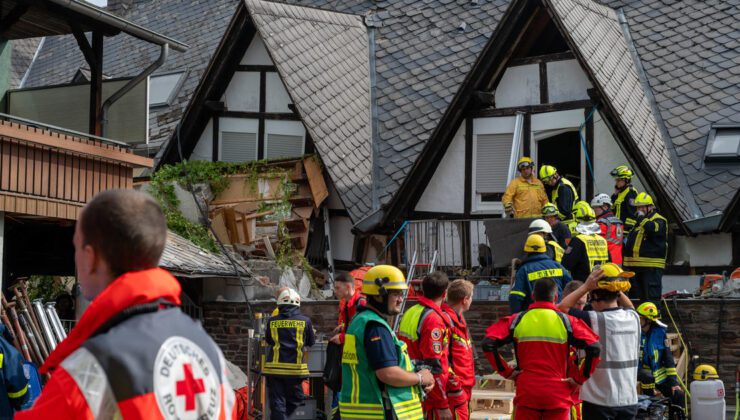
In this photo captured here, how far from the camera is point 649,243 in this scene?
15.6 m

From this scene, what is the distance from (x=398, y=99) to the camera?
2170 centimetres

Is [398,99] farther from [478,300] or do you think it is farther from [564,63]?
[478,300]

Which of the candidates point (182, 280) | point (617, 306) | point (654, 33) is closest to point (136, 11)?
Answer: point (182, 280)

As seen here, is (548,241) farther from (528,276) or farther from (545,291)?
(545,291)

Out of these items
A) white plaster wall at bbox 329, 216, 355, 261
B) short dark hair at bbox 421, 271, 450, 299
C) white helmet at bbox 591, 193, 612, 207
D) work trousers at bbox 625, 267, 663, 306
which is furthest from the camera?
white plaster wall at bbox 329, 216, 355, 261

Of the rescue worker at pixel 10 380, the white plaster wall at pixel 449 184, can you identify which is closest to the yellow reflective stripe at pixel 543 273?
the rescue worker at pixel 10 380

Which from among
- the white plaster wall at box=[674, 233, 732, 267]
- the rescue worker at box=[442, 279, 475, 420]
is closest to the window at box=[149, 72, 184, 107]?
the white plaster wall at box=[674, 233, 732, 267]

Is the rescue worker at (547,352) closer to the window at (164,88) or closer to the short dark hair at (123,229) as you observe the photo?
the short dark hair at (123,229)

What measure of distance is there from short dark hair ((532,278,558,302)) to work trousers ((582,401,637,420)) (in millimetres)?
1062

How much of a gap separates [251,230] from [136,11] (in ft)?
40.0

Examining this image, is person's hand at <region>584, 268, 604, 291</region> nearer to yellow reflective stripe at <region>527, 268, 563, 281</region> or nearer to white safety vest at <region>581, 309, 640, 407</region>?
white safety vest at <region>581, 309, 640, 407</region>

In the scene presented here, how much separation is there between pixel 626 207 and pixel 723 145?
115 inches

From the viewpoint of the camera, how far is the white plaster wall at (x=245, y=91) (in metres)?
21.2

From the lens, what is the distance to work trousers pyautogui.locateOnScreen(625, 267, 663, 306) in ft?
50.7
